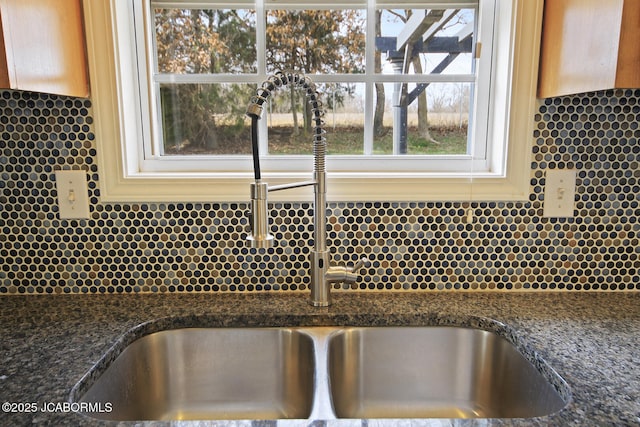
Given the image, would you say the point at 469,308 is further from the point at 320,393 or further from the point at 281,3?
the point at 281,3

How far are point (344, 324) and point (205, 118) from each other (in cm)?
68

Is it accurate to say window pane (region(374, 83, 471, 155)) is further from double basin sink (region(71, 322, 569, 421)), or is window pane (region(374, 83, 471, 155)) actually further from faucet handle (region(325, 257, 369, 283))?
double basin sink (region(71, 322, 569, 421))

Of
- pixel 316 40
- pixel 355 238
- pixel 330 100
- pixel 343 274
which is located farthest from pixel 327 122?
pixel 343 274

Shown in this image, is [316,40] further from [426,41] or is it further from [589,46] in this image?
[589,46]

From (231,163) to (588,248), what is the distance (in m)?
0.98

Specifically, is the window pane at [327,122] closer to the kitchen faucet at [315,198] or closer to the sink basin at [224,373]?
the kitchen faucet at [315,198]

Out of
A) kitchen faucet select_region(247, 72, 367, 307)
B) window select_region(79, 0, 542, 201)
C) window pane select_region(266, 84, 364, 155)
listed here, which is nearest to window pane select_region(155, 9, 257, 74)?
window select_region(79, 0, 542, 201)

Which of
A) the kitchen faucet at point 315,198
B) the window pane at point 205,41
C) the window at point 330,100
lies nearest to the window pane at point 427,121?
the window at point 330,100

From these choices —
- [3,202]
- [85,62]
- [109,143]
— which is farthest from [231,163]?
[3,202]

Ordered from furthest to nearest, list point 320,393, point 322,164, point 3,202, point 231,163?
point 231,163 < point 3,202 < point 322,164 < point 320,393

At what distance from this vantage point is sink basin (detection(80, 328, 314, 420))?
2.98ft

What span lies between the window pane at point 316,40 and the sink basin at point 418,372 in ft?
2.35

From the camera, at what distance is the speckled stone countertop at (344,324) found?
605mm

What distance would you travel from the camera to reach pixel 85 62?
98 cm
